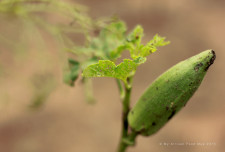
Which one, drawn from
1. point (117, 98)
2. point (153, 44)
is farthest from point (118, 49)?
point (117, 98)

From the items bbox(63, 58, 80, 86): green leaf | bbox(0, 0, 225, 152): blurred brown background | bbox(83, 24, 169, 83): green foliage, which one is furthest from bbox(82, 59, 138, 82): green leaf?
bbox(0, 0, 225, 152): blurred brown background

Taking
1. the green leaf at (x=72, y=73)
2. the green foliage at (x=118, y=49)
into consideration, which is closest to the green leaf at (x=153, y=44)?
the green foliage at (x=118, y=49)

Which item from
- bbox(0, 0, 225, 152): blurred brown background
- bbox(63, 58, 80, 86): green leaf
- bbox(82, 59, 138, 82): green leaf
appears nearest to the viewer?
bbox(82, 59, 138, 82): green leaf

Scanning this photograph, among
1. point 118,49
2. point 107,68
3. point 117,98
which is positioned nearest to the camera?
point 107,68

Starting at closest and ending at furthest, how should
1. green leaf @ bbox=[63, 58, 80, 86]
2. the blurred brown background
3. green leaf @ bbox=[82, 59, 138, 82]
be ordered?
green leaf @ bbox=[82, 59, 138, 82] < green leaf @ bbox=[63, 58, 80, 86] < the blurred brown background

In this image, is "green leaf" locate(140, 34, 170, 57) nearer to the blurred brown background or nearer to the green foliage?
the green foliage

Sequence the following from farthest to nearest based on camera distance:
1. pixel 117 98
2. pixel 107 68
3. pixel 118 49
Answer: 1. pixel 117 98
2. pixel 118 49
3. pixel 107 68

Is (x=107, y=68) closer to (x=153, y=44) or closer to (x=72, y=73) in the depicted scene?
(x=153, y=44)

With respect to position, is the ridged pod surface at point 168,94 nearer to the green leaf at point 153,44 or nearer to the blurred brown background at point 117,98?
the green leaf at point 153,44
